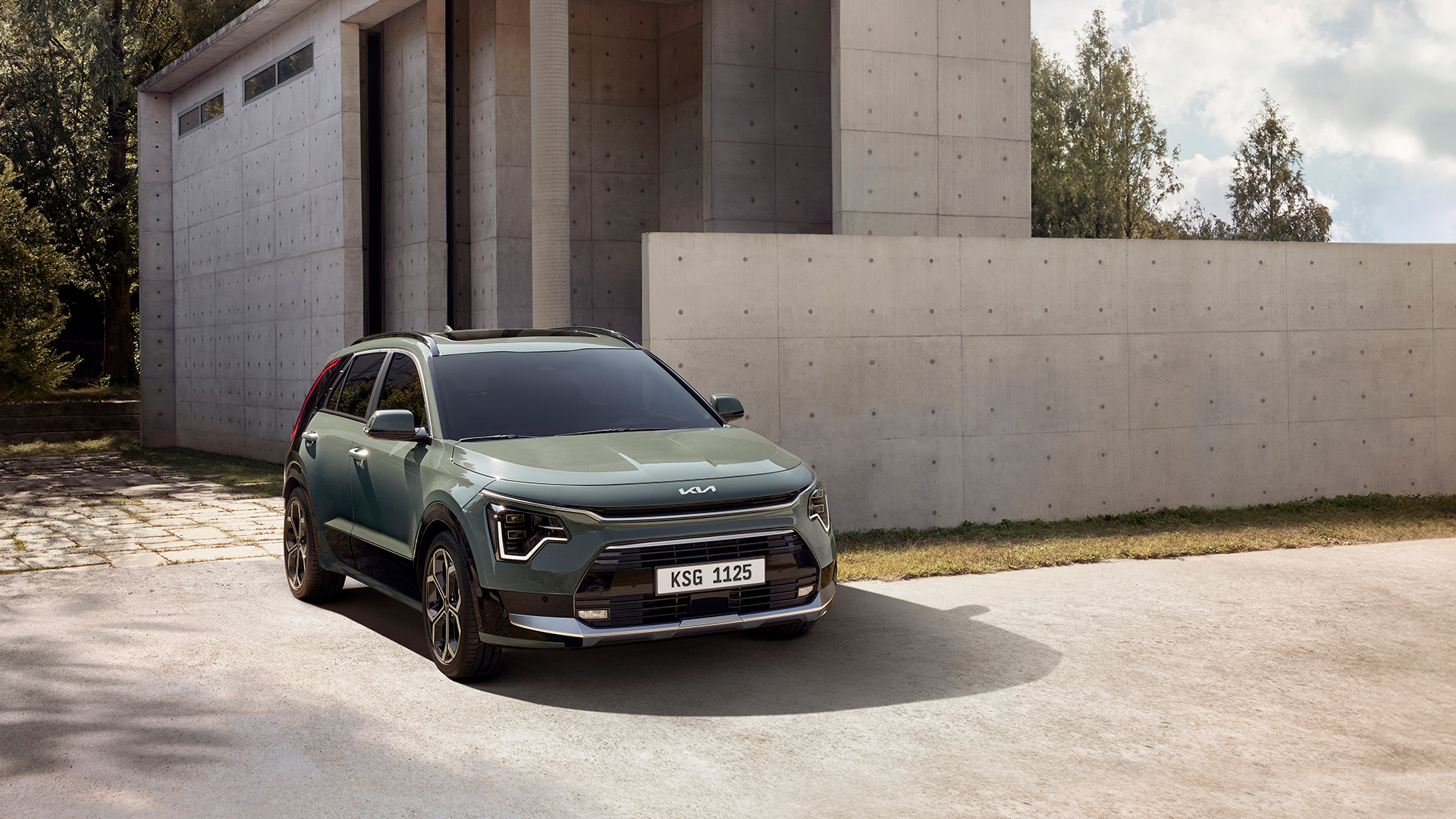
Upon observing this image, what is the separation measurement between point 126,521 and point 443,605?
8.01 meters

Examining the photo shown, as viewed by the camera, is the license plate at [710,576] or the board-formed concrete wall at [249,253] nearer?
the license plate at [710,576]

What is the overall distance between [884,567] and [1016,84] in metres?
8.47

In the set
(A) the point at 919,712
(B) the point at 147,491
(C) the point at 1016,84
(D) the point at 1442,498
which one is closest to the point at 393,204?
(B) the point at 147,491

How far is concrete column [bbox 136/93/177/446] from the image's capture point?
27.9 m

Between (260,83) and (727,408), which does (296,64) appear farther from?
(727,408)

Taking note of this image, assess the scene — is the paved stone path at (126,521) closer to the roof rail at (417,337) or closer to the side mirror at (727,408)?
the roof rail at (417,337)

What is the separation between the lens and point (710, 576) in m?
6.06

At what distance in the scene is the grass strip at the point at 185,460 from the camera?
58.7ft

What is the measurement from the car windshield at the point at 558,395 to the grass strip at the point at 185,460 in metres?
9.69

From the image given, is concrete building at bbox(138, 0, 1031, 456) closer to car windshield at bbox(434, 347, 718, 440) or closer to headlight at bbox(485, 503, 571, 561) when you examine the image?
car windshield at bbox(434, 347, 718, 440)

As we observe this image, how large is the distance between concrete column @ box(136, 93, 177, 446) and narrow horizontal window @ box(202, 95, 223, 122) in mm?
2392

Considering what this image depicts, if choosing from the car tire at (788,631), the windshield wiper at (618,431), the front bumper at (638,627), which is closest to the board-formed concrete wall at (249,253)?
the windshield wiper at (618,431)

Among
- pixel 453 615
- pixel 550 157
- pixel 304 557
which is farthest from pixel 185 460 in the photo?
pixel 453 615

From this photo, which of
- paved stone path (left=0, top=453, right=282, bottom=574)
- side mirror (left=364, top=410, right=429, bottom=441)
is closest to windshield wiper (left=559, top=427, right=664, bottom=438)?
side mirror (left=364, top=410, right=429, bottom=441)
